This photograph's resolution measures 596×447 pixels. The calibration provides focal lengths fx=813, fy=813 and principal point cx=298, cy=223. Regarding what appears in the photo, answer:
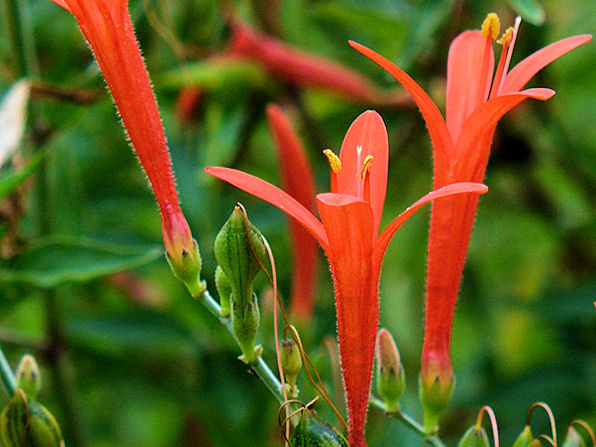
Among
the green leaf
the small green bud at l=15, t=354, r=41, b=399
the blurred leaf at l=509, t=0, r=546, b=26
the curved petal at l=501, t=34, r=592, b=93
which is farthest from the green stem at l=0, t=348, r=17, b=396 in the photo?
the blurred leaf at l=509, t=0, r=546, b=26

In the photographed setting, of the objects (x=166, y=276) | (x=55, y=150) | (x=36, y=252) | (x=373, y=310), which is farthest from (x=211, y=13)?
(x=373, y=310)

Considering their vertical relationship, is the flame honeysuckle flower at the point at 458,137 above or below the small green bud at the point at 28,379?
above

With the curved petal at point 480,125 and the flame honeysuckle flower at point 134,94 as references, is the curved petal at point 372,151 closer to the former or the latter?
the curved petal at point 480,125

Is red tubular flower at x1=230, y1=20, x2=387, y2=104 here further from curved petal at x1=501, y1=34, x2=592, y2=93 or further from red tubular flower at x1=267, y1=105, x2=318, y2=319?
curved petal at x1=501, y1=34, x2=592, y2=93

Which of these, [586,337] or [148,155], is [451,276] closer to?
[148,155]

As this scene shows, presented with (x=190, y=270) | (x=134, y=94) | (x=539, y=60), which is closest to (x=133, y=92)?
(x=134, y=94)

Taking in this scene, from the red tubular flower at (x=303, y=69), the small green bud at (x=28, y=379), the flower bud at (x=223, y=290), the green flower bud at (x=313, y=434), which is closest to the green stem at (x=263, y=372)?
the flower bud at (x=223, y=290)

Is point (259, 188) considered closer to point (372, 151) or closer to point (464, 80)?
point (372, 151)
